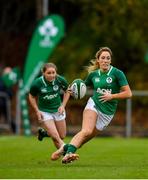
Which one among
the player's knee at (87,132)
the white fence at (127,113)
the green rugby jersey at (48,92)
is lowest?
the white fence at (127,113)

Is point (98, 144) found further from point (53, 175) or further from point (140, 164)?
point (53, 175)

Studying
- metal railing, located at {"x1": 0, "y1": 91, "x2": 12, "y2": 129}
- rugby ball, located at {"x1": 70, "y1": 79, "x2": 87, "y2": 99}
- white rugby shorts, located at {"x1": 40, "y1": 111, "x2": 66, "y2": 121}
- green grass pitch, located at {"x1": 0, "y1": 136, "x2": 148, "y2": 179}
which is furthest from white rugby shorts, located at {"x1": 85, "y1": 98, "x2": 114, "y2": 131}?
metal railing, located at {"x1": 0, "y1": 91, "x2": 12, "y2": 129}

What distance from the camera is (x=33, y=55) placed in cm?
2970

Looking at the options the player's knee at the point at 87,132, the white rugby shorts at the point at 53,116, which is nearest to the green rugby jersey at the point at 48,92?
the white rugby shorts at the point at 53,116

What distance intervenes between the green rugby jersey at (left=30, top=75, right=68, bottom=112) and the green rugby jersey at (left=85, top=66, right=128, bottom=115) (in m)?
1.36

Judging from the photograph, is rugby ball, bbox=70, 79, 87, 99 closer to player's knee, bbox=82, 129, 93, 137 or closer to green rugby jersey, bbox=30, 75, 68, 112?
player's knee, bbox=82, 129, 93, 137

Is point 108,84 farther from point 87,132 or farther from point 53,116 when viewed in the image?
point 53,116

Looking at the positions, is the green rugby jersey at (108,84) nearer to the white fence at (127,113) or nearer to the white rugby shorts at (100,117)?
the white rugby shorts at (100,117)

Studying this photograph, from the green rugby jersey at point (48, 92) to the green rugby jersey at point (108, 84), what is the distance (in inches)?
53.5

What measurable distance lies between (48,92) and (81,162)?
144 cm

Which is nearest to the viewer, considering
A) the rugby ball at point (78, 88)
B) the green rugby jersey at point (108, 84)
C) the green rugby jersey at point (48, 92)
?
the green rugby jersey at point (108, 84)

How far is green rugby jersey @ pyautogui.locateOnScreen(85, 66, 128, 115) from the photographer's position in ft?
52.0

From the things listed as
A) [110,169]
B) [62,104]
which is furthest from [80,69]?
[110,169]

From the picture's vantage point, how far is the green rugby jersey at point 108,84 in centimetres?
1584
